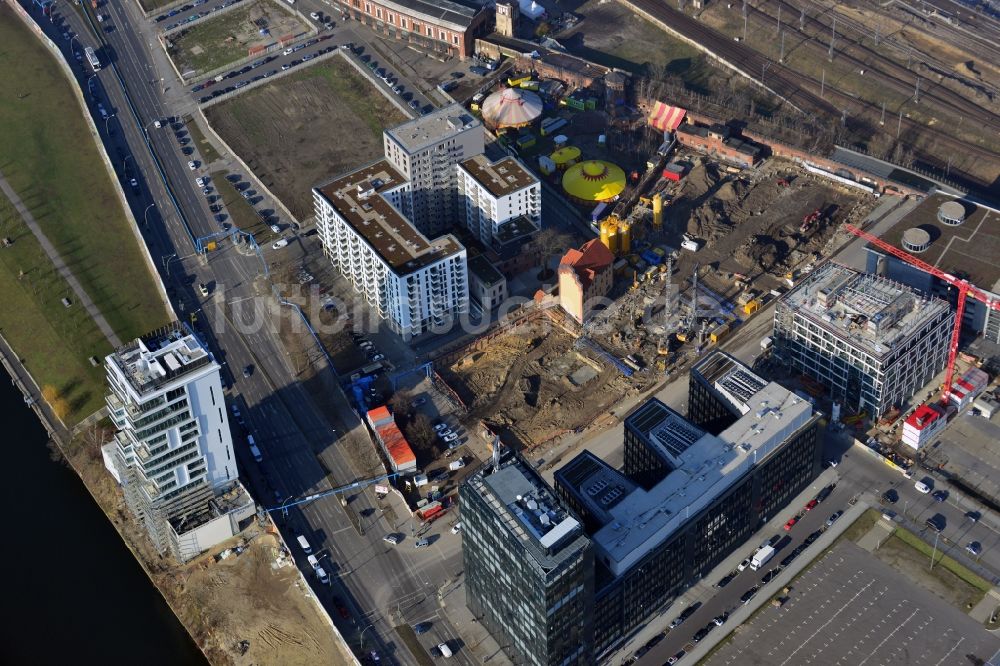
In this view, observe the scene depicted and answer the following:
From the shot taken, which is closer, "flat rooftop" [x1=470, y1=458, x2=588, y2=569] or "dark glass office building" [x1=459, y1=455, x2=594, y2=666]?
"flat rooftop" [x1=470, y1=458, x2=588, y2=569]

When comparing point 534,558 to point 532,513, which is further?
Answer: point 532,513

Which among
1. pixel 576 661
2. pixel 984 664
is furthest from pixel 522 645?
pixel 984 664

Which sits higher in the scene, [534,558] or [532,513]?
[532,513]

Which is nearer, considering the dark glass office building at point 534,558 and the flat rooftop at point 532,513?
the flat rooftop at point 532,513

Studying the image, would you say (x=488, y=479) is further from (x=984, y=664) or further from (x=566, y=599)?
(x=984, y=664)
